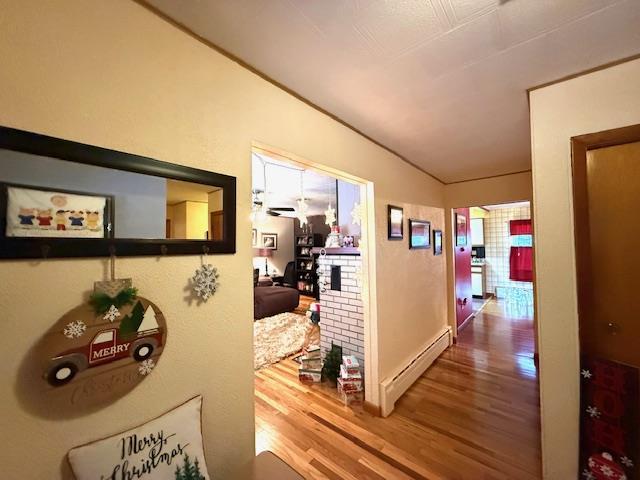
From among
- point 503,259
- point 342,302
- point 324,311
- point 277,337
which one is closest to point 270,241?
point 277,337

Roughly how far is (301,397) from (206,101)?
2384 millimetres

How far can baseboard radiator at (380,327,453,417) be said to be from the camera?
200cm

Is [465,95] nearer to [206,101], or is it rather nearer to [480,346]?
[206,101]

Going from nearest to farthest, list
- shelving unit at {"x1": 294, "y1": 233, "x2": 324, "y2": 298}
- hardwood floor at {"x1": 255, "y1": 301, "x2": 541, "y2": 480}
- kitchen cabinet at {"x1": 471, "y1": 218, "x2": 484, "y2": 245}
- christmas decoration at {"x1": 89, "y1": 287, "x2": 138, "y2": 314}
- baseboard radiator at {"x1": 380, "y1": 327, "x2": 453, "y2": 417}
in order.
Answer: christmas decoration at {"x1": 89, "y1": 287, "x2": 138, "y2": 314}
hardwood floor at {"x1": 255, "y1": 301, "x2": 541, "y2": 480}
baseboard radiator at {"x1": 380, "y1": 327, "x2": 453, "y2": 417}
kitchen cabinet at {"x1": 471, "y1": 218, "x2": 484, "y2": 245}
shelving unit at {"x1": 294, "y1": 233, "x2": 324, "y2": 298}

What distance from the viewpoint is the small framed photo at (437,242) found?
10.4 ft

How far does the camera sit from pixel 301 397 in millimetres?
2244

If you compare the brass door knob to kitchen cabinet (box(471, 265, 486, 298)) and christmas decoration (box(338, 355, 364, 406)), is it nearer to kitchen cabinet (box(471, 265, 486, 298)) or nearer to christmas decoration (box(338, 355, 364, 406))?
christmas decoration (box(338, 355, 364, 406))

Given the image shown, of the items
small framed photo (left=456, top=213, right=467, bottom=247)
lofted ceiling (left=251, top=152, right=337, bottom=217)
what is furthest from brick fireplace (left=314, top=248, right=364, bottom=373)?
small framed photo (left=456, top=213, right=467, bottom=247)

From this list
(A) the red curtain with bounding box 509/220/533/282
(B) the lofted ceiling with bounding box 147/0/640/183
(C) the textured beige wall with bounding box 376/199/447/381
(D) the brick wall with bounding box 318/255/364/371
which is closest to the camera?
(B) the lofted ceiling with bounding box 147/0/640/183

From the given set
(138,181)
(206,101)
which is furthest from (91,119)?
(206,101)

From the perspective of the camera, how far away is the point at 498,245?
601 cm

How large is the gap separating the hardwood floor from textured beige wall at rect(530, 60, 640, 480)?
1.31 feet

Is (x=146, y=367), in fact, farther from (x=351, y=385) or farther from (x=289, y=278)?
(x=289, y=278)

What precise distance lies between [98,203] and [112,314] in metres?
0.35
